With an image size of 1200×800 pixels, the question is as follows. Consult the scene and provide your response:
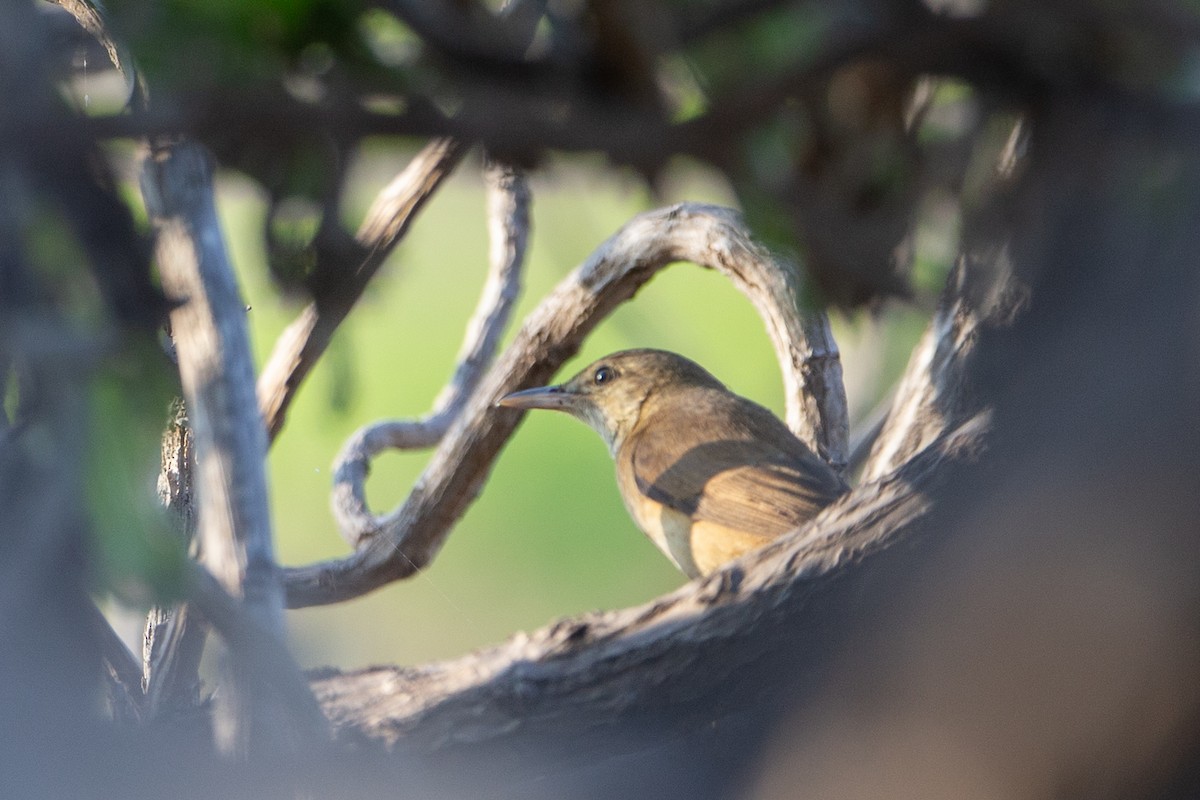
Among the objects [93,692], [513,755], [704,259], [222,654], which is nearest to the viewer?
[93,692]

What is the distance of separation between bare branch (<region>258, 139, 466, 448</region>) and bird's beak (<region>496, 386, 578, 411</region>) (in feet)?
2.22

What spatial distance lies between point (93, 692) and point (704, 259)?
2695 mm

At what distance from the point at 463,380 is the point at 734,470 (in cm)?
156

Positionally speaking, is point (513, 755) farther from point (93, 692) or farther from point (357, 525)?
point (357, 525)

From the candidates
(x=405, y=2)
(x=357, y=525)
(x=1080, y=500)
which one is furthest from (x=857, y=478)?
(x=405, y=2)

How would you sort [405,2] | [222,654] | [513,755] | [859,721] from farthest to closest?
[513,755] → [859,721] → [222,654] → [405,2]

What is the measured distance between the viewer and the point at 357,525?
4.06 meters

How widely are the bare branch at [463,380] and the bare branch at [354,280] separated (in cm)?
53

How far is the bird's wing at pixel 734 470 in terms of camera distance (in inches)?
116

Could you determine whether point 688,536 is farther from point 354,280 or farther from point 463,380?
point 354,280

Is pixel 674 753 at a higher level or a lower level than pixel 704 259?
lower

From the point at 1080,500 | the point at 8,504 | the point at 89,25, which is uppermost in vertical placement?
the point at 89,25

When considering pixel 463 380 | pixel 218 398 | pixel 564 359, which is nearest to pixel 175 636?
pixel 218 398

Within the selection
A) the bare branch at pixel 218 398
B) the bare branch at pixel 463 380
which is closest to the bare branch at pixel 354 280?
the bare branch at pixel 218 398
